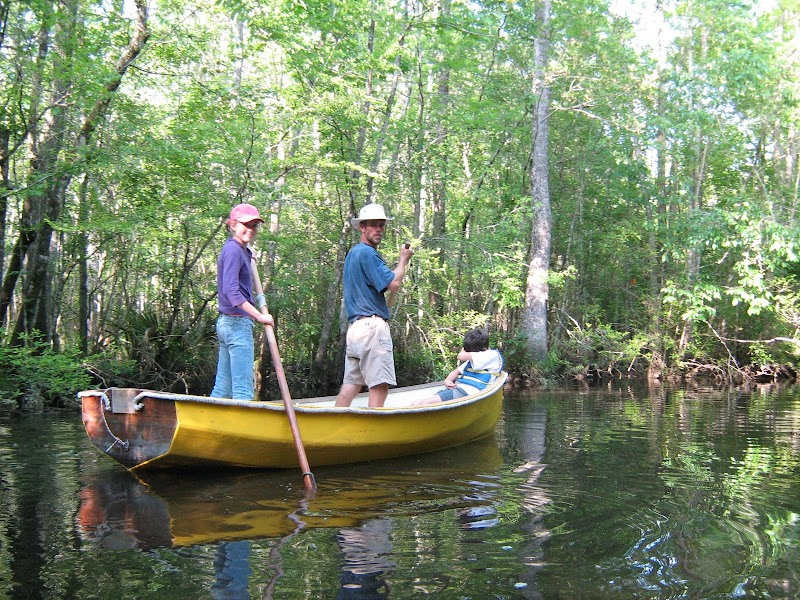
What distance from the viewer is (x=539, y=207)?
14.5 m

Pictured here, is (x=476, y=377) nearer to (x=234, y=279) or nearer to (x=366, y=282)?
(x=366, y=282)

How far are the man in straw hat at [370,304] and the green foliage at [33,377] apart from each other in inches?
181

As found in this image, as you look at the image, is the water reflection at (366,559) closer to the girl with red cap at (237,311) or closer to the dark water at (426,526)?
the dark water at (426,526)

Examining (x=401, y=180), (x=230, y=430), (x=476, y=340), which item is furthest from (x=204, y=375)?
(x=230, y=430)

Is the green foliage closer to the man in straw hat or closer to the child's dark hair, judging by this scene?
the man in straw hat

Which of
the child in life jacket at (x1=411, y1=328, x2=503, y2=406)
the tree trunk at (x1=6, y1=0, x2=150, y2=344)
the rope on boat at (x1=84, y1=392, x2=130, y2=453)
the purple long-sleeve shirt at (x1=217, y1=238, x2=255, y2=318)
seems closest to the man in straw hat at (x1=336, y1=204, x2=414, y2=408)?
the purple long-sleeve shirt at (x1=217, y1=238, x2=255, y2=318)

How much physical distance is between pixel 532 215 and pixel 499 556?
36.6 ft

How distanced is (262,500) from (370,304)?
171 cm

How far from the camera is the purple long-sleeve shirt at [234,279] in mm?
4621

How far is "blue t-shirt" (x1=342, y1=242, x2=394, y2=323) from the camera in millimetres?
5121

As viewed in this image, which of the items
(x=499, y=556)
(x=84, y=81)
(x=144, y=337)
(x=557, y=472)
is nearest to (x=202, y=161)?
(x=84, y=81)

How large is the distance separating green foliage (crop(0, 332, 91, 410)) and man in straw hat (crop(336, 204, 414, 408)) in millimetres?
4593

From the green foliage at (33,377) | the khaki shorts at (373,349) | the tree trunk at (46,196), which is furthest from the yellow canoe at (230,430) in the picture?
the tree trunk at (46,196)

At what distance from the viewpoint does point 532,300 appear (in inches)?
567
